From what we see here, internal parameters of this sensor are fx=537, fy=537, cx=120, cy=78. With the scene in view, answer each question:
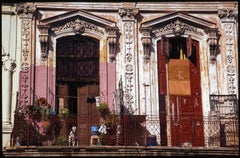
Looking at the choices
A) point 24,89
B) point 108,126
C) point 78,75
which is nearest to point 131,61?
point 78,75

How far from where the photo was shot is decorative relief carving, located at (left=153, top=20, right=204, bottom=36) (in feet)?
53.9

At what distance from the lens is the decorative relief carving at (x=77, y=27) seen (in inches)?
636

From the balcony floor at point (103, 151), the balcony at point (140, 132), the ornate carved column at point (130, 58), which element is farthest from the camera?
the ornate carved column at point (130, 58)

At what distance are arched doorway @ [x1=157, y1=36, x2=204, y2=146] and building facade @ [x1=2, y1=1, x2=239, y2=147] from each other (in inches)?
1.2

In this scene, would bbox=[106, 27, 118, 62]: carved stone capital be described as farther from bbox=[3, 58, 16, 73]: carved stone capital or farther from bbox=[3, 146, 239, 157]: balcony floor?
bbox=[3, 146, 239, 157]: balcony floor

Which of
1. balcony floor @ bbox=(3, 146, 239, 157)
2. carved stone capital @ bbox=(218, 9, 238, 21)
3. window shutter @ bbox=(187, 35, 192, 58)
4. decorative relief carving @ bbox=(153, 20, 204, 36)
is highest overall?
carved stone capital @ bbox=(218, 9, 238, 21)

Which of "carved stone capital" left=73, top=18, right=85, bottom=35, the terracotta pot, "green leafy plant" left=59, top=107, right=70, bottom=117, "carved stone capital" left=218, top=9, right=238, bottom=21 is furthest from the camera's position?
"carved stone capital" left=218, top=9, right=238, bottom=21

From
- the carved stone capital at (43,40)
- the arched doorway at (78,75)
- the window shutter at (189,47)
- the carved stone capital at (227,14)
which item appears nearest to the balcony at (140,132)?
the arched doorway at (78,75)

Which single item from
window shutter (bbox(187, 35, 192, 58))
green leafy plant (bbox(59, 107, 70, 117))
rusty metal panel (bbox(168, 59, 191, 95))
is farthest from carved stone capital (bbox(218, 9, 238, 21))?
green leafy plant (bbox(59, 107, 70, 117))

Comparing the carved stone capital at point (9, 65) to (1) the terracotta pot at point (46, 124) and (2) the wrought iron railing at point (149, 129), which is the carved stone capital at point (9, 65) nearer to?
(2) the wrought iron railing at point (149, 129)

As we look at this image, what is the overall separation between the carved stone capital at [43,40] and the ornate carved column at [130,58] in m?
2.32

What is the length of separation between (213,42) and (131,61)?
8.45ft

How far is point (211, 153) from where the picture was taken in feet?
45.2

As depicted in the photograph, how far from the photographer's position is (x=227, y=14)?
16594 mm
